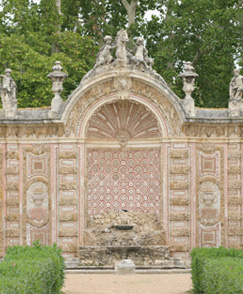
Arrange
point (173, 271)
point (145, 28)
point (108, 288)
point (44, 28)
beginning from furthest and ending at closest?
1. point (145, 28)
2. point (44, 28)
3. point (173, 271)
4. point (108, 288)

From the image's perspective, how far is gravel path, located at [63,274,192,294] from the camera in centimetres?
1955

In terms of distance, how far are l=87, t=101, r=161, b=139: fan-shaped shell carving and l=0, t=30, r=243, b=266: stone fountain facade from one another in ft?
0.75

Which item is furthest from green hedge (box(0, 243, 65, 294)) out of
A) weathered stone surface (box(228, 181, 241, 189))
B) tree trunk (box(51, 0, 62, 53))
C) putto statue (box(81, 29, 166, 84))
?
tree trunk (box(51, 0, 62, 53))

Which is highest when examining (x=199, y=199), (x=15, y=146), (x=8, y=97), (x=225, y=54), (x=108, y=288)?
(x=225, y=54)

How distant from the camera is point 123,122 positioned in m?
25.3

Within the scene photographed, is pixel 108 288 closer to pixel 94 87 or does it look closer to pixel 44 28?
pixel 94 87

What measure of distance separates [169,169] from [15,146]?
513cm

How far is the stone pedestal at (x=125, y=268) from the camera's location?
22.5 meters

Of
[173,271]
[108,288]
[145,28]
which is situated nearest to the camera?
[108,288]

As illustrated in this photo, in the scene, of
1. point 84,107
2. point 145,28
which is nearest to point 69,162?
point 84,107

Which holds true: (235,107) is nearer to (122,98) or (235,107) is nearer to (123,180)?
(122,98)

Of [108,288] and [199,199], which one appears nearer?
[108,288]

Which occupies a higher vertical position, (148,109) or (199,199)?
(148,109)

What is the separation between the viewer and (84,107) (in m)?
24.2
